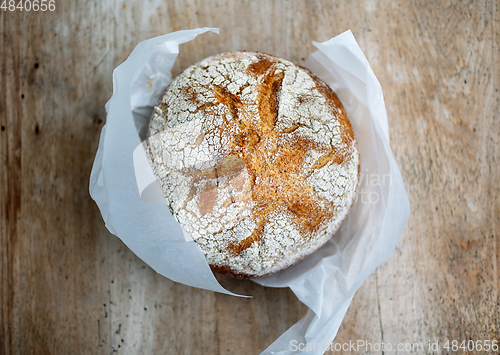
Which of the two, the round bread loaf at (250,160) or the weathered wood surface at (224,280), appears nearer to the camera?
the round bread loaf at (250,160)

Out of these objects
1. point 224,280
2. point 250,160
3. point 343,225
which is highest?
point 250,160

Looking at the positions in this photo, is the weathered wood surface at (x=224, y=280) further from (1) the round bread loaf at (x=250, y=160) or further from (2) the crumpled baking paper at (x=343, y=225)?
(1) the round bread loaf at (x=250, y=160)

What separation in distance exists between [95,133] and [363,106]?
0.81 metres

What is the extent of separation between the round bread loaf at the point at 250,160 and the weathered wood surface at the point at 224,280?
0.25 metres

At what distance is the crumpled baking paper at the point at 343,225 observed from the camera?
764 mm

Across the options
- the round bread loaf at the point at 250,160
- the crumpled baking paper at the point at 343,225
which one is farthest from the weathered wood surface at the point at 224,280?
the round bread loaf at the point at 250,160

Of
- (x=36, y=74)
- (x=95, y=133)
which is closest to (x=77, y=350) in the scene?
(x=95, y=133)

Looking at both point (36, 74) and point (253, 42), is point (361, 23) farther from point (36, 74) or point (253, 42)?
point (36, 74)

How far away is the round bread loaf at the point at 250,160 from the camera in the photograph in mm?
746

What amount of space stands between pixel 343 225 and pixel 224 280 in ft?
1.31

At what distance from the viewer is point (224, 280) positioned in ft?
3.23

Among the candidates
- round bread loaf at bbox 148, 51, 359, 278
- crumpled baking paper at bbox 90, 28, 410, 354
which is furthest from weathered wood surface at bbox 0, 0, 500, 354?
round bread loaf at bbox 148, 51, 359, 278

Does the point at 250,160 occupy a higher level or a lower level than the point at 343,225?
higher

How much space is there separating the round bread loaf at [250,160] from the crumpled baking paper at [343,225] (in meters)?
0.05
